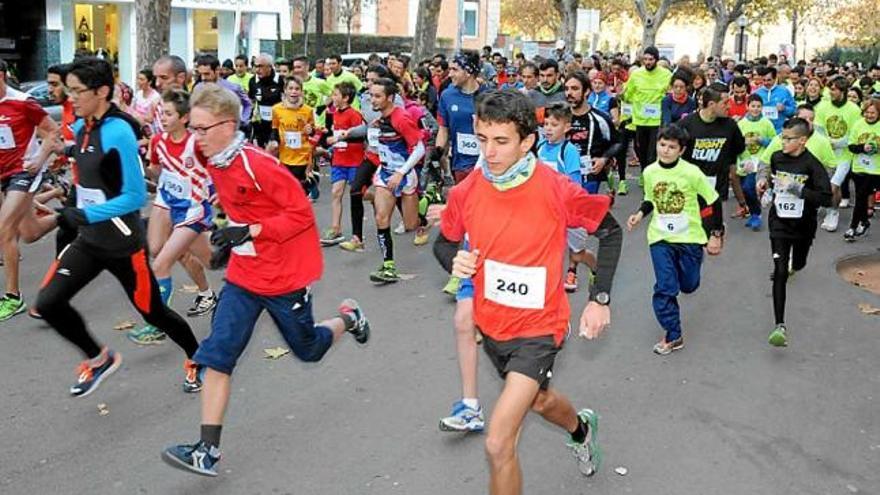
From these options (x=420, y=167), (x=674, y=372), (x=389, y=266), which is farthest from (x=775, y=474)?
(x=420, y=167)

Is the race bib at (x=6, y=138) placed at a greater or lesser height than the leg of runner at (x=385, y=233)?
greater

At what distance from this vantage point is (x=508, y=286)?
3898 millimetres

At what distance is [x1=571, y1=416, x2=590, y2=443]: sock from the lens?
4.49 m

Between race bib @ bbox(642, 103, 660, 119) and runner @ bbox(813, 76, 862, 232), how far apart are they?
219 centimetres

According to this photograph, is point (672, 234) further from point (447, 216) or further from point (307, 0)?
point (307, 0)

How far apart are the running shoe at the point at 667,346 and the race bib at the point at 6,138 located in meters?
4.98

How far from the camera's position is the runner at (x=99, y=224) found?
17.1 ft

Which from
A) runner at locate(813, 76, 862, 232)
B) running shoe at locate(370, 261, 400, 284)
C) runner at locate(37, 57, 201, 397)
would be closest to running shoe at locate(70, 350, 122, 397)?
runner at locate(37, 57, 201, 397)

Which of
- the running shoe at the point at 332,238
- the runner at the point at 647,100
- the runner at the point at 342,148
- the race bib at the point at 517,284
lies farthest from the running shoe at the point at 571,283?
the runner at the point at 647,100

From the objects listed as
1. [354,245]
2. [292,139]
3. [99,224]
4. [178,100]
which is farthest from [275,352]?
[292,139]

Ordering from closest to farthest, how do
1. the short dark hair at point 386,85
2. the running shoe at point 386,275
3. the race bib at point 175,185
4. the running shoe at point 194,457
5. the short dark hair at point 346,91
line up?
1. the running shoe at point 194,457
2. the race bib at point 175,185
3. the running shoe at point 386,275
4. the short dark hair at point 386,85
5. the short dark hair at point 346,91

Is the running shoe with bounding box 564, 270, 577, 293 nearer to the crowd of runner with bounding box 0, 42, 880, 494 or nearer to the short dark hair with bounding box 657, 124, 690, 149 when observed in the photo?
the crowd of runner with bounding box 0, 42, 880, 494

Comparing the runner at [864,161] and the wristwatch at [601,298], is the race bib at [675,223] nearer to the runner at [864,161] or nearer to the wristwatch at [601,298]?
the wristwatch at [601,298]

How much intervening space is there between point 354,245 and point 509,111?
622 centimetres
